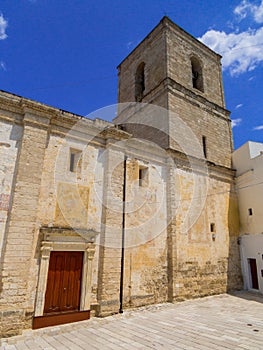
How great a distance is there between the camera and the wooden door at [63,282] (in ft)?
22.1

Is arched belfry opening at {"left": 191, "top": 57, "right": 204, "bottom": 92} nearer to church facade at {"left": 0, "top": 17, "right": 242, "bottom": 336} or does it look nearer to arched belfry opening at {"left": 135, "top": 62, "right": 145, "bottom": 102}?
church facade at {"left": 0, "top": 17, "right": 242, "bottom": 336}

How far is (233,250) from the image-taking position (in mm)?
12273

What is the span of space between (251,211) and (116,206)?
8003 mm

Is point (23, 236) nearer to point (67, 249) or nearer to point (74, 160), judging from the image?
point (67, 249)

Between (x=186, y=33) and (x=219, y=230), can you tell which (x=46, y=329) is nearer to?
(x=219, y=230)

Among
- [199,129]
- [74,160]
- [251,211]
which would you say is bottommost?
[251,211]

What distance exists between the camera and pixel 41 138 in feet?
24.1

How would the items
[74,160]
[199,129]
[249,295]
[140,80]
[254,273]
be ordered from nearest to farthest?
[74,160], [249,295], [254,273], [199,129], [140,80]

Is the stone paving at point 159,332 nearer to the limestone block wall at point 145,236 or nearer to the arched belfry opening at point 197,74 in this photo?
the limestone block wall at point 145,236

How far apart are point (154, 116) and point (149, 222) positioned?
6.10m

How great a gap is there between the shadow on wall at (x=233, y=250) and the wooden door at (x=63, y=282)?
778 cm

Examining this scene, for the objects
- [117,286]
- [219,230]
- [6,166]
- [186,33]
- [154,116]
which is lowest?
[117,286]

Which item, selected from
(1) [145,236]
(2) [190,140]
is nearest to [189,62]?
(2) [190,140]

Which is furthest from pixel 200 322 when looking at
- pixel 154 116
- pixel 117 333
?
pixel 154 116
